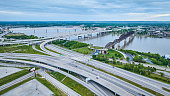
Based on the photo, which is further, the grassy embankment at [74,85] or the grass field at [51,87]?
the grassy embankment at [74,85]

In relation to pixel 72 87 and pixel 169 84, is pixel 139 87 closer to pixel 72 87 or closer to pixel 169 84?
pixel 169 84

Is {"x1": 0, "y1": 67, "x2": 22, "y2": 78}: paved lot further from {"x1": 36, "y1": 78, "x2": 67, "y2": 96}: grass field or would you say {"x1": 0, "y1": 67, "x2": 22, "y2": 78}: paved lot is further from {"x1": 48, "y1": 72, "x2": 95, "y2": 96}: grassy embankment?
{"x1": 48, "y1": 72, "x2": 95, "y2": 96}: grassy embankment

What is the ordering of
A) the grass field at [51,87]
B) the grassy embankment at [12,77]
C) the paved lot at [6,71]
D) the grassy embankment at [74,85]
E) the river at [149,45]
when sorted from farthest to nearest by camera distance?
the river at [149,45] → the paved lot at [6,71] → the grassy embankment at [12,77] → the grassy embankment at [74,85] → the grass field at [51,87]

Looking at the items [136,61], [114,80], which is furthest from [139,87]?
[136,61]

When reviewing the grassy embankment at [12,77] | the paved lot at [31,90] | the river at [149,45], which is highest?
the river at [149,45]

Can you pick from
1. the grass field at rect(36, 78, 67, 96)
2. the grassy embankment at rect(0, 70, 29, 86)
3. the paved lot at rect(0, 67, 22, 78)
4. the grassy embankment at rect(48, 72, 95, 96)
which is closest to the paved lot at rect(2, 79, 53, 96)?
the grass field at rect(36, 78, 67, 96)

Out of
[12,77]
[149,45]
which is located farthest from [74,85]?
[149,45]

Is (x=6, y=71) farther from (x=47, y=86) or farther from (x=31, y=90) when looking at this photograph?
(x=47, y=86)

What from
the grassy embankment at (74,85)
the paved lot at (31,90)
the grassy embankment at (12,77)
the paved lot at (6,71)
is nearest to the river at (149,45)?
the grassy embankment at (74,85)

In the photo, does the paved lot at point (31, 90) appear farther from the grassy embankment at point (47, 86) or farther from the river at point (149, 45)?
the river at point (149, 45)
